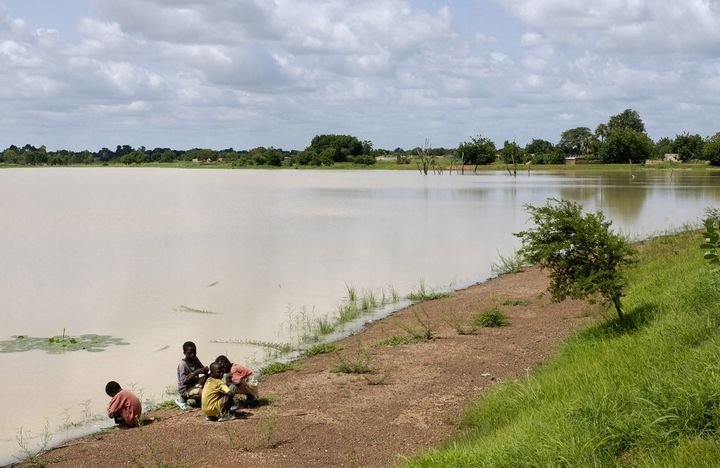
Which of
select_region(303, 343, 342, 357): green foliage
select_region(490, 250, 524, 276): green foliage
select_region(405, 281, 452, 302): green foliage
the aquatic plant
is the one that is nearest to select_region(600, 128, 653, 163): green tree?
select_region(490, 250, 524, 276): green foliage

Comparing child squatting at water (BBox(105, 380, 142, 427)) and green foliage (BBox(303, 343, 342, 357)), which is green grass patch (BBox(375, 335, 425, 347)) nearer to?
green foliage (BBox(303, 343, 342, 357))

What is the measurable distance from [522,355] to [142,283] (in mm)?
13479

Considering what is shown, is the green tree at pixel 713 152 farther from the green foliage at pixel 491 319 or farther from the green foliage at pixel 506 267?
the green foliage at pixel 491 319

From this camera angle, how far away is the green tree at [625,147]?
13325cm

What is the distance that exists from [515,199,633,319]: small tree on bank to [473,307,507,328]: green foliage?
3462mm

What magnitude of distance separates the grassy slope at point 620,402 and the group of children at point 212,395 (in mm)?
3052

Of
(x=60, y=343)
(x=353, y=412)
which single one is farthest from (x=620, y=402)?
(x=60, y=343)

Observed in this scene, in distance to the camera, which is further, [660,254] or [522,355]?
[660,254]

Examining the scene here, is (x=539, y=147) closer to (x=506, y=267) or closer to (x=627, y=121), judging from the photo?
(x=627, y=121)

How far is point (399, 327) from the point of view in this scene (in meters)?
14.9

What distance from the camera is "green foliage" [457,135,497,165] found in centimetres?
15604

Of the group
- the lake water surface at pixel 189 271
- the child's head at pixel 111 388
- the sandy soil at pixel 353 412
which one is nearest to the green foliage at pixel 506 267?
the lake water surface at pixel 189 271

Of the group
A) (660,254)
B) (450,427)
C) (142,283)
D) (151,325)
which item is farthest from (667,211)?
(450,427)

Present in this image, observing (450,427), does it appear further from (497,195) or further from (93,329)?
(497,195)
